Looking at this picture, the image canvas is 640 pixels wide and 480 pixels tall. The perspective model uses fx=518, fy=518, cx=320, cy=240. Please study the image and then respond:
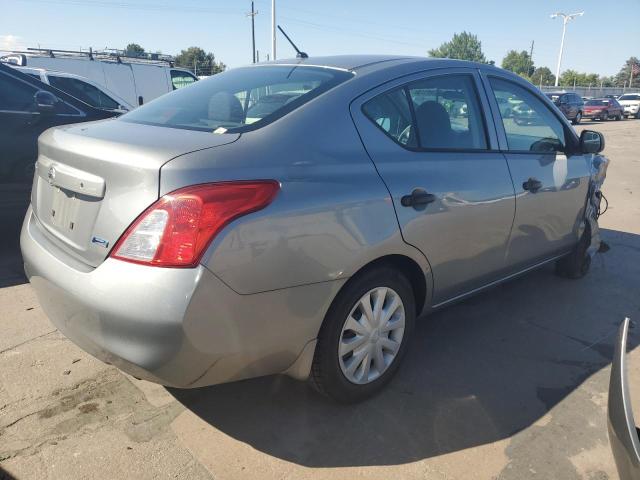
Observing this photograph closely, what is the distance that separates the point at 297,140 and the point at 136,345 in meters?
1.03

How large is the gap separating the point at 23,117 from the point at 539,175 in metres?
4.42

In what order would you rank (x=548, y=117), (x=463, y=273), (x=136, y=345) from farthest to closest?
(x=548, y=117)
(x=463, y=273)
(x=136, y=345)

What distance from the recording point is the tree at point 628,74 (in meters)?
96.5

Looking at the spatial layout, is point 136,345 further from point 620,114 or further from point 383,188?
point 620,114

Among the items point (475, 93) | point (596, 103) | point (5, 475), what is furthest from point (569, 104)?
point (5, 475)

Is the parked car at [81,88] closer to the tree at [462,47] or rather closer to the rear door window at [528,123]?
the rear door window at [528,123]

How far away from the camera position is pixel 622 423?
152 cm

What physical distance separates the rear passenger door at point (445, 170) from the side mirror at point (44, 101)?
3628mm

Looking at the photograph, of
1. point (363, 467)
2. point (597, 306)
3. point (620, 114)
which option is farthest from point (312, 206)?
point (620, 114)

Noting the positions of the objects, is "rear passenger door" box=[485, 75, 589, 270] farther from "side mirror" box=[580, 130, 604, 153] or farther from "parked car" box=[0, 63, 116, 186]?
"parked car" box=[0, 63, 116, 186]

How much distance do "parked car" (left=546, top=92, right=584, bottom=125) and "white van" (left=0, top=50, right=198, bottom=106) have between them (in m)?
18.6

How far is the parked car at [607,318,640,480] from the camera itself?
4.72 feet

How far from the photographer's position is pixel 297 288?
6.91 ft

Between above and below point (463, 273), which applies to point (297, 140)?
above
